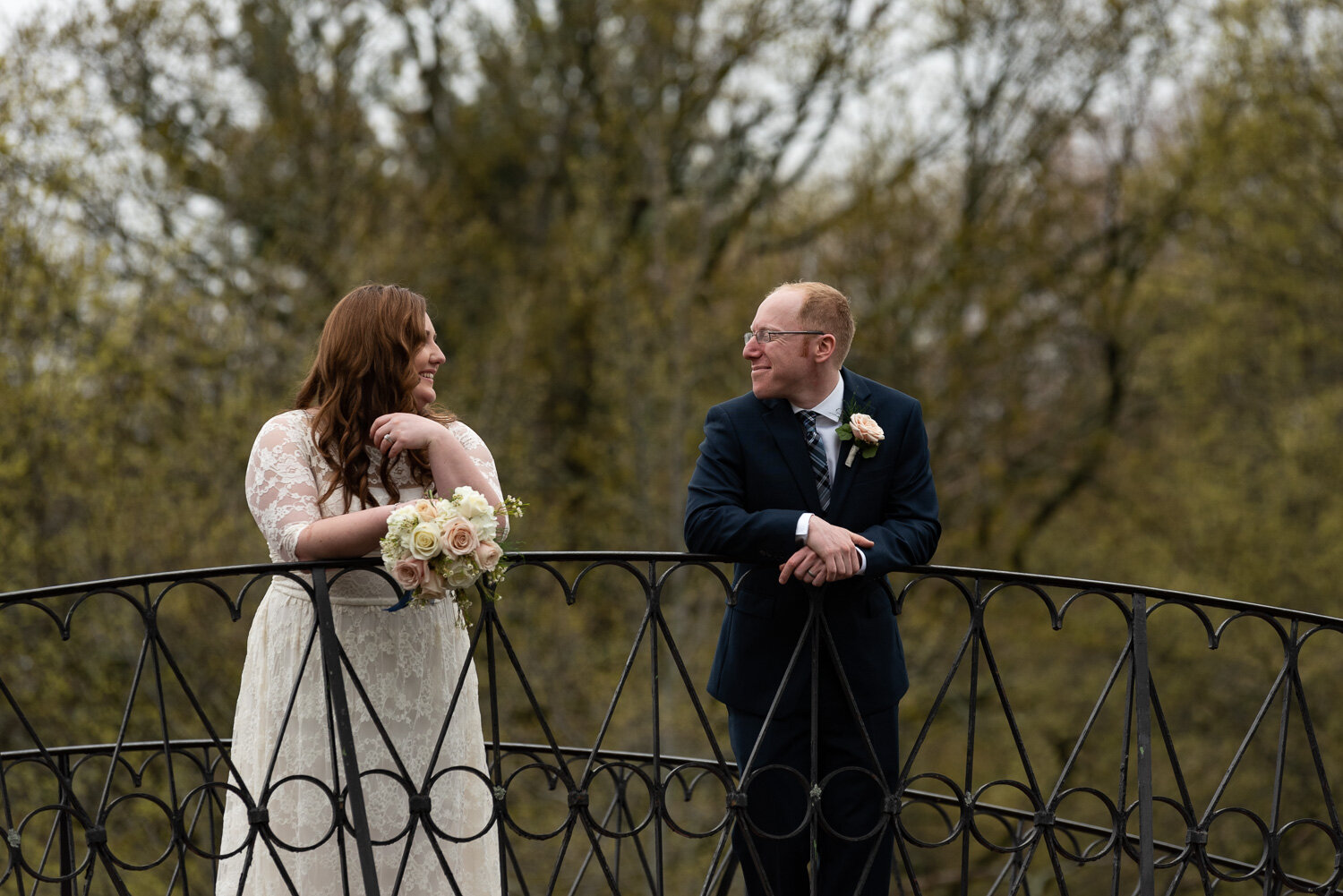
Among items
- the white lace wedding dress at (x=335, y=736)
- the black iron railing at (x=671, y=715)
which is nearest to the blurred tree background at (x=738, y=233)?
the black iron railing at (x=671, y=715)

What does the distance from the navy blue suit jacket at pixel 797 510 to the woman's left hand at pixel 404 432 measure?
644 mm

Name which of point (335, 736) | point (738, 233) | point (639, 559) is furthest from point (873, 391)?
point (738, 233)

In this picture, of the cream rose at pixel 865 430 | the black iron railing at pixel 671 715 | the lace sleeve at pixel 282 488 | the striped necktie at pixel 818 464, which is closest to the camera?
the lace sleeve at pixel 282 488

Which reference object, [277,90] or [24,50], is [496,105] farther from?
[24,50]

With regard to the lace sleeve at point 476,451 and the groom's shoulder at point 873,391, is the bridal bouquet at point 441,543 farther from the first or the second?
the groom's shoulder at point 873,391

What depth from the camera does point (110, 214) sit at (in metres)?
11.5

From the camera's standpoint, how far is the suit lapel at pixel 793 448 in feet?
11.5

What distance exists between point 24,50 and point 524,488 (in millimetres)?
5220

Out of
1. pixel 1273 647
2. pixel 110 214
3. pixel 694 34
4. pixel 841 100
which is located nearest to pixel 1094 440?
pixel 1273 647

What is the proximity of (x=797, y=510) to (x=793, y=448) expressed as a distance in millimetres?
171

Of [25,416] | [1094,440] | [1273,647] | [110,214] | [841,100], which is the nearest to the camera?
[25,416]

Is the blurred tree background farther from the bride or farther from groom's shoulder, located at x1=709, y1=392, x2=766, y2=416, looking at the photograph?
groom's shoulder, located at x1=709, y1=392, x2=766, y2=416

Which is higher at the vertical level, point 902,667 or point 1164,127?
point 1164,127

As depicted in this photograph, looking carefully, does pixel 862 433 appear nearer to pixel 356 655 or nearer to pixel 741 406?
pixel 741 406
